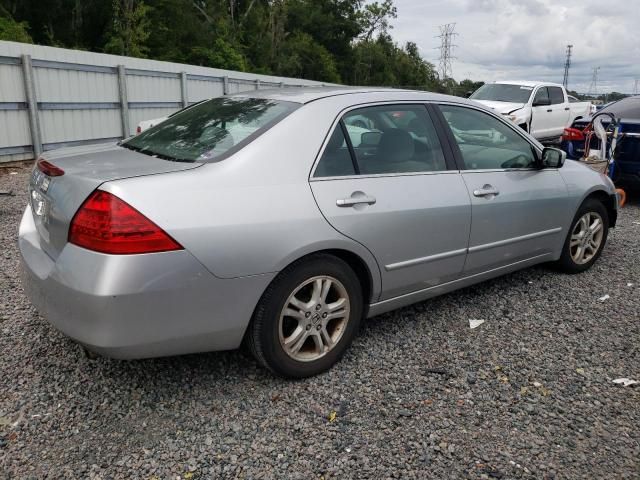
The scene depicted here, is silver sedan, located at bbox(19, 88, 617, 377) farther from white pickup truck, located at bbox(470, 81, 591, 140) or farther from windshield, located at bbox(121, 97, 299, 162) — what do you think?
white pickup truck, located at bbox(470, 81, 591, 140)

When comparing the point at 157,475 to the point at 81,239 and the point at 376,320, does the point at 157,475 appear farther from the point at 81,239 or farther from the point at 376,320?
the point at 376,320

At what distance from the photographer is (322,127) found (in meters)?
3.03

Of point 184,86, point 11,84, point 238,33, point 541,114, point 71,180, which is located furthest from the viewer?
point 238,33

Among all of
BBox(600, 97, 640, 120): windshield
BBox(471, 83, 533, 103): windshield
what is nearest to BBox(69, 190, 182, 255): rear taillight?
BBox(600, 97, 640, 120): windshield

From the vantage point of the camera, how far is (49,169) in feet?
9.26

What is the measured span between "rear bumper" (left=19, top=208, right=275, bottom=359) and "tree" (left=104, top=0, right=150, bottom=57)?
26.0 metres

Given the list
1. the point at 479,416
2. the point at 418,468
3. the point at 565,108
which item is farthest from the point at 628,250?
the point at 565,108

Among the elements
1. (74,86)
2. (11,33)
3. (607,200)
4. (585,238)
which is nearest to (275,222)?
(585,238)

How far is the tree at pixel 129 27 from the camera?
Result: 25984 millimetres

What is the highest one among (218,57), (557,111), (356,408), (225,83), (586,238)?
(218,57)

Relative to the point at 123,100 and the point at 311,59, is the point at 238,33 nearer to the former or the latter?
the point at 311,59

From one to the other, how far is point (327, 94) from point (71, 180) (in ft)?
4.96

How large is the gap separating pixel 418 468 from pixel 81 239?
5.79ft

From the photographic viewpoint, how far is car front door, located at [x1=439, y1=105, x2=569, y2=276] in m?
3.72
